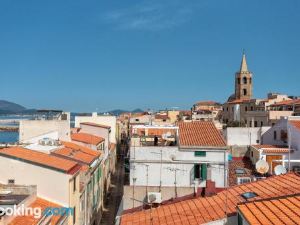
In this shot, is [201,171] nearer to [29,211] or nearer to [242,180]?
[242,180]

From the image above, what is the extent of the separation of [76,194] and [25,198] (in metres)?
5.60

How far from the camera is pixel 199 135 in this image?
29312mm

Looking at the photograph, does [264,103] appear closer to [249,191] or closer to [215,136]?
[215,136]

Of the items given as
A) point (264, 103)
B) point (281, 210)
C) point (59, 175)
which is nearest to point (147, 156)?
point (59, 175)

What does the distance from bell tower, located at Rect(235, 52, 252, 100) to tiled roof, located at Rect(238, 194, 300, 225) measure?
129952 millimetres

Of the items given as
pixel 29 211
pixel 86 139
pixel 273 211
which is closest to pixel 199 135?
pixel 29 211

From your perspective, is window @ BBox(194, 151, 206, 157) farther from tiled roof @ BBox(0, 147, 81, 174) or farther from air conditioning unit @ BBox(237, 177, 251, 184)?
tiled roof @ BBox(0, 147, 81, 174)

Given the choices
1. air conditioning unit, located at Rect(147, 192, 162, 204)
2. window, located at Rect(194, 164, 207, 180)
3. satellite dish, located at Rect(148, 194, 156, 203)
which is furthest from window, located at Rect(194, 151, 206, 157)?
satellite dish, located at Rect(148, 194, 156, 203)

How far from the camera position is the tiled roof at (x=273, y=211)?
39.2ft

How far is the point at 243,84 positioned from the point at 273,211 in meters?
134

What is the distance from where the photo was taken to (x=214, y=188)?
25188 mm

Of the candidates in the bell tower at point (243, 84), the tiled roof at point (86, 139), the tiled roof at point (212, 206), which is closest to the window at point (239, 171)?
the tiled roof at point (86, 139)

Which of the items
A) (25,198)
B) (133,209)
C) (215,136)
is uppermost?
(215,136)

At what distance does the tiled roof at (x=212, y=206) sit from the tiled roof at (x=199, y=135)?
6878mm
